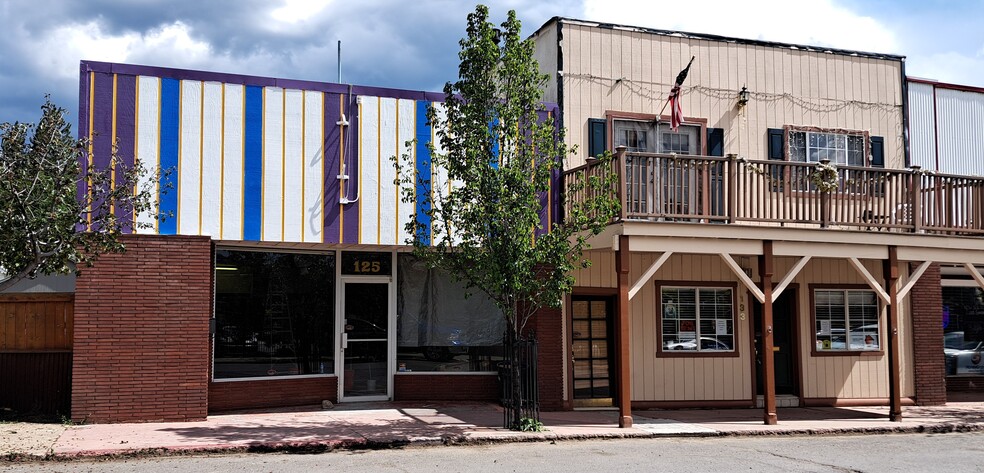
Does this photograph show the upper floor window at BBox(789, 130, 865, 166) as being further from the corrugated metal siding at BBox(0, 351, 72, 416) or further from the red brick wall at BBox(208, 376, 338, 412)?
the corrugated metal siding at BBox(0, 351, 72, 416)

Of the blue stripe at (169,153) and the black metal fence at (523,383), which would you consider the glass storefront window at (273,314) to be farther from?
the black metal fence at (523,383)

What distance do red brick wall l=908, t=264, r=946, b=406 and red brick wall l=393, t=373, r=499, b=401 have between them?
7964mm

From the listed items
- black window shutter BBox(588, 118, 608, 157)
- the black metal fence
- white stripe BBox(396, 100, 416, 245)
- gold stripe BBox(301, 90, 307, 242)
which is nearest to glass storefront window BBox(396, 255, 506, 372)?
white stripe BBox(396, 100, 416, 245)

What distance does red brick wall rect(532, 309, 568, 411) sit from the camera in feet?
48.1

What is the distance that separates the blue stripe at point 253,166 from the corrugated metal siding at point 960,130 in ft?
42.5

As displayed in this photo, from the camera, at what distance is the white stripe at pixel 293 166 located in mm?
13375

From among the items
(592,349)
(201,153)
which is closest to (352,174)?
(201,153)

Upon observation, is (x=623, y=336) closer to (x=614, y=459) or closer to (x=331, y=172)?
(x=614, y=459)

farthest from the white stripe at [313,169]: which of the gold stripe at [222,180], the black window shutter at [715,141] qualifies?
the black window shutter at [715,141]

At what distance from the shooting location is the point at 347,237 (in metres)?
13.7

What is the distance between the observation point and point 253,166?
13.2m

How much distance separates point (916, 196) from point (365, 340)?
9.49m

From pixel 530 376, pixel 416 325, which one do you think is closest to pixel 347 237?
pixel 416 325

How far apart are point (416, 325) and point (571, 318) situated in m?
2.65
